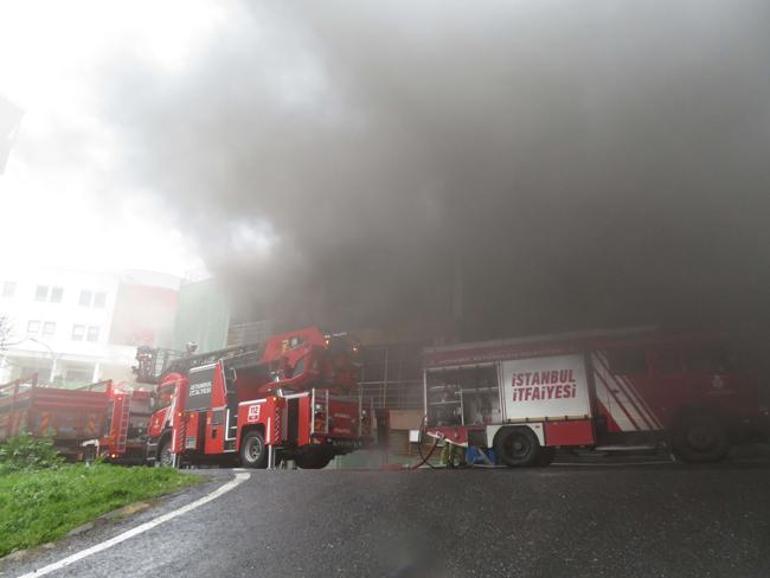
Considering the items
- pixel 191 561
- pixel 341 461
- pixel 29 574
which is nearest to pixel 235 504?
pixel 191 561

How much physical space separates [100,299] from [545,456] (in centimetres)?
3982

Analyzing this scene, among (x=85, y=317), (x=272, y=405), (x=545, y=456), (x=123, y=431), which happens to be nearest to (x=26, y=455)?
(x=272, y=405)

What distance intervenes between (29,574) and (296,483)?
2608 millimetres

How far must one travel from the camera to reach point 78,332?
3934cm

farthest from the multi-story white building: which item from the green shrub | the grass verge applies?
the grass verge

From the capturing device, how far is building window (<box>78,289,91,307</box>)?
39531mm

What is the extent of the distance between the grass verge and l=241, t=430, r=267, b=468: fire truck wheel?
2925mm

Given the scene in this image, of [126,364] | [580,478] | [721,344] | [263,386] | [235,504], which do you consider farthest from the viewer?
[126,364]

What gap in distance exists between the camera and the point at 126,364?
35.1 metres

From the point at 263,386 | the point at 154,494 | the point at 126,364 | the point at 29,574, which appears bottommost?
the point at 29,574

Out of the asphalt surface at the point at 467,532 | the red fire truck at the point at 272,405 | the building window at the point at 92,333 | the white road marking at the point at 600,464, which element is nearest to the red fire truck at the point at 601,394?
the white road marking at the point at 600,464

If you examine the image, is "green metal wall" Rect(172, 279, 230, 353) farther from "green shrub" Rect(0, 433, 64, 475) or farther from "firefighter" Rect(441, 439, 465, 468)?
"firefighter" Rect(441, 439, 465, 468)

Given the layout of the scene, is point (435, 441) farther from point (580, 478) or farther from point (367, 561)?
point (367, 561)

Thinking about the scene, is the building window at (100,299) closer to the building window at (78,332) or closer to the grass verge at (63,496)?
the building window at (78,332)
